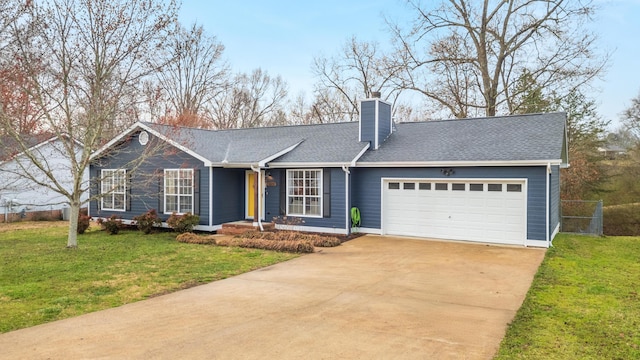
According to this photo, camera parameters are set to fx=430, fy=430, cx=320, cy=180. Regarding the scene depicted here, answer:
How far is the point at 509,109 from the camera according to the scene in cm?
2352

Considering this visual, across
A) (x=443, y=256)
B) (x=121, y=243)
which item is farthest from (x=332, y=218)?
(x=121, y=243)

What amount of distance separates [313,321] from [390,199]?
838 cm

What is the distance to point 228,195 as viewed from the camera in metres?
15.0

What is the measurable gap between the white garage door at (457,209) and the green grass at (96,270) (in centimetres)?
460

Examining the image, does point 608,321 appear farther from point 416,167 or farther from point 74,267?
point 74,267

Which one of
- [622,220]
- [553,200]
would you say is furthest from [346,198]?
[622,220]

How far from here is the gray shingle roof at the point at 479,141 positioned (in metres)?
11.8

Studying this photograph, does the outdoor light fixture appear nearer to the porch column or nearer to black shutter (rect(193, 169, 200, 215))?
the porch column

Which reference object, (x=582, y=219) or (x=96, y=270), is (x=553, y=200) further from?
(x=96, y=270)

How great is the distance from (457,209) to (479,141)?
2.31 metres

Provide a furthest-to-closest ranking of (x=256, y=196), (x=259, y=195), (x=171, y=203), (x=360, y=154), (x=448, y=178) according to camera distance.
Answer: (x=171, y=203)
(x=256, y=196)
(x=259, y=195)
(x=360, y=154)
(x=448, y=178)

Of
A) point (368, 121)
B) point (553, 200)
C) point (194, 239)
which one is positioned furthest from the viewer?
point (368, 121)

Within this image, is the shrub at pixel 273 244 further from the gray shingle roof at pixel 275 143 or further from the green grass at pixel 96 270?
the gray shingle roof at pixel 275 143

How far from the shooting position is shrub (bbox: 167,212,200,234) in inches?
551
